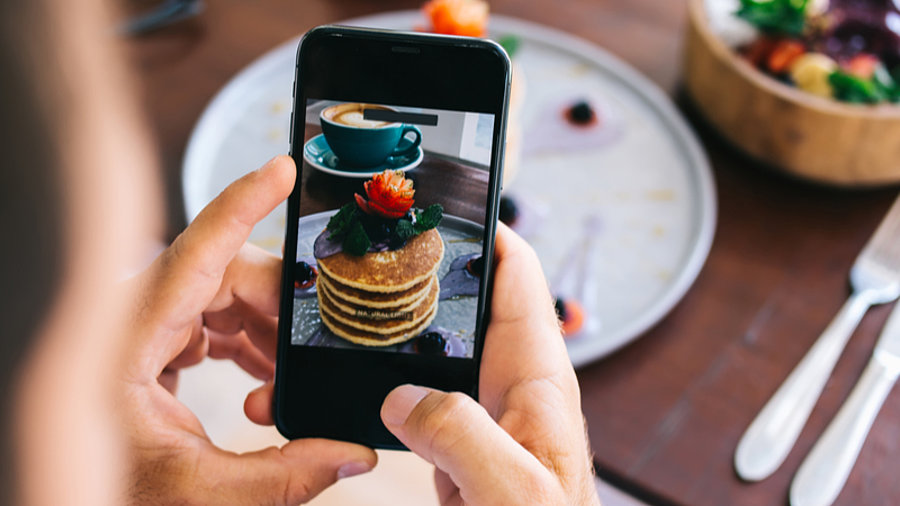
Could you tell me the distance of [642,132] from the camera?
93 cm

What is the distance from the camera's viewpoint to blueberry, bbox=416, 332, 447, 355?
20.6 inches

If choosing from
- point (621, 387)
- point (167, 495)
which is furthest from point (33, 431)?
point (621, 387)

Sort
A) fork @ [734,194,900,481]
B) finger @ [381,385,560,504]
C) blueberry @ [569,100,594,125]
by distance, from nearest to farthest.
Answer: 1. finger @ [381,385,560,504]
2. fork @ [734,194,900,481]
3. blueberry @ [569,100,594,125]

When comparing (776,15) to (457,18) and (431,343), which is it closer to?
(457,18)

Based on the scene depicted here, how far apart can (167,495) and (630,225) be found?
59 cm

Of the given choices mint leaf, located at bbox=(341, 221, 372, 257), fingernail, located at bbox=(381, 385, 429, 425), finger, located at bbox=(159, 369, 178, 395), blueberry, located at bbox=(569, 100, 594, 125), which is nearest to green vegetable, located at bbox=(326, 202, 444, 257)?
mint leaf, located at bbox=(341, 221, 372, 257)

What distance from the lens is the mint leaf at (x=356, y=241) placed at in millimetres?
509

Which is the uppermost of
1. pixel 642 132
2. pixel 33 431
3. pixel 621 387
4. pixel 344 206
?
pixel 33 431

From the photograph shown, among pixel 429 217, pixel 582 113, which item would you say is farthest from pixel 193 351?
pixel 582 113

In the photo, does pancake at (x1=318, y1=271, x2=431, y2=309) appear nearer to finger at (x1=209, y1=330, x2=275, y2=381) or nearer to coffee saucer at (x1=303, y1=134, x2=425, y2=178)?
coffee saucer at (x1=303, y1=134, x2=425, y2=178)

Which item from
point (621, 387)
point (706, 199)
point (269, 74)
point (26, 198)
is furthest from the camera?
point (269, 74)

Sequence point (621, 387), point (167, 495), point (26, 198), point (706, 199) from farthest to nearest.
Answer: point (706, 199)
point (621, 387)
point (167, 495)
point (26, 198)

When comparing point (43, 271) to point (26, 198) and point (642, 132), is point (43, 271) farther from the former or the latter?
point (642, 132)

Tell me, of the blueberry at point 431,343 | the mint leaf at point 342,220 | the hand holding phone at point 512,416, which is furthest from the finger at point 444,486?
the mint leaf at point 342,220
